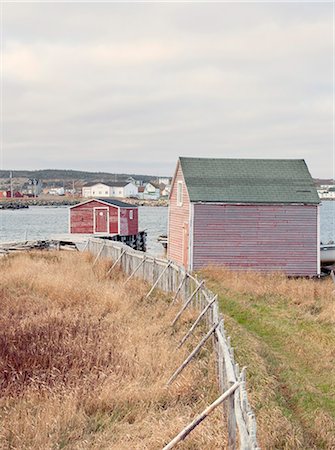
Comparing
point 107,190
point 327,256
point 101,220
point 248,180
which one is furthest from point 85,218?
point 107,190

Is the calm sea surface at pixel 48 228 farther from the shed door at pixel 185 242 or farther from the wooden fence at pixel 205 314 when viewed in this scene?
the wooden fence at pixel 205 314

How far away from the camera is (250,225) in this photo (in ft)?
92.8

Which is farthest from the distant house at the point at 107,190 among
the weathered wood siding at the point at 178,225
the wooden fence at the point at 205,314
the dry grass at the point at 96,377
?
the dry grass at the point at 96,377

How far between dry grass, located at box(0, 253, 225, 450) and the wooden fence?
414 millimetres

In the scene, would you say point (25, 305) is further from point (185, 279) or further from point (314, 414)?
point (314, 414)

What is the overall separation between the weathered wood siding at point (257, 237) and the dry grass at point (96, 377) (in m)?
12.6

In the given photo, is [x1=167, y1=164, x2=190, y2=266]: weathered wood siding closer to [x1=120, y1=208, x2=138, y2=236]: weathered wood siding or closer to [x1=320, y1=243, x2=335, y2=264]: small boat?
[x1=320, y1=243, x2=335, y2=264]: small boat

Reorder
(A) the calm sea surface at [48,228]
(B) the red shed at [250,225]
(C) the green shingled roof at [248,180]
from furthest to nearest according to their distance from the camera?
(A) the calm sea surface at [48,228] → (C) the green shingled roof at [248,180] → (B) the red shed at [250,225]

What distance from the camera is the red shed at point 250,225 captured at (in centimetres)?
2797

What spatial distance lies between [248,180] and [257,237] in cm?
311

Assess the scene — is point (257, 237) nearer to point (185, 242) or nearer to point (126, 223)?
point (185, 242)

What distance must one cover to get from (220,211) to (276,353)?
1571cm

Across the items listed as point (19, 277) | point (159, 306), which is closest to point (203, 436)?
point (159, 306)

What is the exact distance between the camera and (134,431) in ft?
24.5
